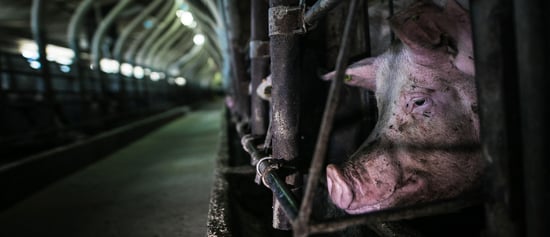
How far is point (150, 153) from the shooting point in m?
5.21

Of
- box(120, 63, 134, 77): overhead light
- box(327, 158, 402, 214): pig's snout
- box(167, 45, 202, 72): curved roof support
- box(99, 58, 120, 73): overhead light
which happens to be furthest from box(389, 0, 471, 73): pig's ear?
box(167, 45, 202, 72): curved roof support

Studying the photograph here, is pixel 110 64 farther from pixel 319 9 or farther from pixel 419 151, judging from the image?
pixel 419 151

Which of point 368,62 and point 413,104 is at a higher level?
point 368,62

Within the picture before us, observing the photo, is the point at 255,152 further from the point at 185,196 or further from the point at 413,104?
the point at 185,196

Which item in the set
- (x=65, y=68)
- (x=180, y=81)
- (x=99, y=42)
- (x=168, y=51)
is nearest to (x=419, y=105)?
(x=65, y=68)

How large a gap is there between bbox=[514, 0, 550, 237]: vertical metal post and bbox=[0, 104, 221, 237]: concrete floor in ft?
5.45

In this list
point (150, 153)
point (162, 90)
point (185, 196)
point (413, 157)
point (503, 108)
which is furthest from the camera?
point (162, 90)

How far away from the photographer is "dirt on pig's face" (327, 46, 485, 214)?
1.23m

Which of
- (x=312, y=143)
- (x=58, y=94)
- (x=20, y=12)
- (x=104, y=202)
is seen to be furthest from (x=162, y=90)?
(x=312, y=143)

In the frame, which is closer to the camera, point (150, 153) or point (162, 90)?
point (150, 153)

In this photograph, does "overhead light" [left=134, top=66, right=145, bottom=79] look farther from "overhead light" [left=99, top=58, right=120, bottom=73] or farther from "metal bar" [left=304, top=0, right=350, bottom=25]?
"metal bar" [left=304, top=0, right=350, bottom=25]

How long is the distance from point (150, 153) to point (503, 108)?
5.01 m

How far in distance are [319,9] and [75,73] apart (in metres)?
5.97

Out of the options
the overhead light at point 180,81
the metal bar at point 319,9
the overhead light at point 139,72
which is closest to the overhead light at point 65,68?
the overhead light at point 139,72
